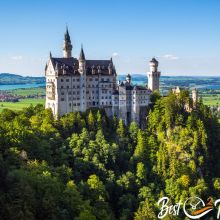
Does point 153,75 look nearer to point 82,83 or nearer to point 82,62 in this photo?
point 82,83

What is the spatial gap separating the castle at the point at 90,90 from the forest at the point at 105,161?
361cm

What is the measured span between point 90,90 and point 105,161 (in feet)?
84.4

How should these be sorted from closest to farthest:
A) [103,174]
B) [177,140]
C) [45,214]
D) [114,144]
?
[45,214], [103,174], [114,144], [177,140]

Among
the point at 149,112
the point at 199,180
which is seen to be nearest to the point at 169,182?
the point at 199,180

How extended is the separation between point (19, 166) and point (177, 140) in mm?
48477

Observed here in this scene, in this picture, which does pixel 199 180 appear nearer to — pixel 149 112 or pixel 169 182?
pixel 169 182

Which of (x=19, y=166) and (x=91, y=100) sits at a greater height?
(x=91, y=100)

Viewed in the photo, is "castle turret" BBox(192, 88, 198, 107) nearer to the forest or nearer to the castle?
the forest

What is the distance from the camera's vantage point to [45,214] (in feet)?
213

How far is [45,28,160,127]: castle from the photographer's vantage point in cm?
11262

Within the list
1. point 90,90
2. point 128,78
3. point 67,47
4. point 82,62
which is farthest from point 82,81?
point 128,78
